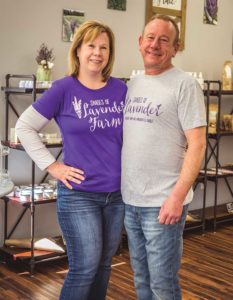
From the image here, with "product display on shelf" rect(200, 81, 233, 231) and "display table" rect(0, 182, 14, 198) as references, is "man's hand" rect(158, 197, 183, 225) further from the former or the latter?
"product display on shelf" rect(200, 81, 233, 231)

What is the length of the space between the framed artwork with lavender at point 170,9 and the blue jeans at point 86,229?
2.57m

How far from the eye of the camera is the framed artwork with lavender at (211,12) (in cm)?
468

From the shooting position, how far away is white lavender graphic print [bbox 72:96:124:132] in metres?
1.93

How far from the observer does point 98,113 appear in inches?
76.3

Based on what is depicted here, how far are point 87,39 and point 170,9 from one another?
103 inches

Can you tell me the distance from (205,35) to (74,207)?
318 cm

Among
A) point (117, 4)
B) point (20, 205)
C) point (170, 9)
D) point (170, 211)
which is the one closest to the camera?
point (170, 211)

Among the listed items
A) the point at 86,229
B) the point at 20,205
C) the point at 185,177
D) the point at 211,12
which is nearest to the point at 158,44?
the point at 185,177

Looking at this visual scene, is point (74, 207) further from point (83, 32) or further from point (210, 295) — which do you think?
point (210, 295)

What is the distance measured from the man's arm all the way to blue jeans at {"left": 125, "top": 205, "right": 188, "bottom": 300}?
0.05 m

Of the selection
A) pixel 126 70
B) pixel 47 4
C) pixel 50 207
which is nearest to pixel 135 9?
pixel 126 70

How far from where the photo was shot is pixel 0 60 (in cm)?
346

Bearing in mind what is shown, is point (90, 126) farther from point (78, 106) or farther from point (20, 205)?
point (20, 205)

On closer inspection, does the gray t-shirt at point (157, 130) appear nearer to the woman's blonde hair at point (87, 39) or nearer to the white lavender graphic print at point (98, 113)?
the white lavender graphic print at point (98, 113)
